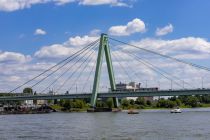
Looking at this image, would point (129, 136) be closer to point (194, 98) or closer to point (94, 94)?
point (94, 94)

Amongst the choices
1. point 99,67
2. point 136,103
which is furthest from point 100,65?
point 136,103

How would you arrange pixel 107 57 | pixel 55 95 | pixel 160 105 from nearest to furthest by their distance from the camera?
pixel 107 57
pixel 55 95
pixel 160 105

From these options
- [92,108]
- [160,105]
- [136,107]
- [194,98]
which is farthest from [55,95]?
[194,98]

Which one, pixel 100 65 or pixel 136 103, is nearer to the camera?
pixel 100 65

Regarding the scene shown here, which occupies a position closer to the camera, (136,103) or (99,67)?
(99,67)

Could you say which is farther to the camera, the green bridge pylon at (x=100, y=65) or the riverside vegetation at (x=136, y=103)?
the riverside vegetation at (x=136, y=103)

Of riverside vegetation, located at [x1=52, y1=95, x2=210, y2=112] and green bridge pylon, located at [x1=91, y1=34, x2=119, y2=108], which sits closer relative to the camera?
green bridge pylon, located at [x1=91, y1=34, x2=119, y2=108]

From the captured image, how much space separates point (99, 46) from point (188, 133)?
5574 centimetres

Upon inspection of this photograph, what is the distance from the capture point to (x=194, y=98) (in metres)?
155

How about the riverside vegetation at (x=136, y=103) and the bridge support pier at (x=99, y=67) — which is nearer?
the bridge support pier at (x=99, y=67)

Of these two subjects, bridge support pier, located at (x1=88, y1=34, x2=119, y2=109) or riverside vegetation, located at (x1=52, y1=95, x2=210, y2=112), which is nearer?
bridge support pier, located at (x1=88, y1=34, x2=119, y2=109)

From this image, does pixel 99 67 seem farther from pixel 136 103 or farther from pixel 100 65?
pixel 136 103

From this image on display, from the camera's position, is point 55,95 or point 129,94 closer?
point 129,94

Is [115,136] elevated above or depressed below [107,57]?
below
